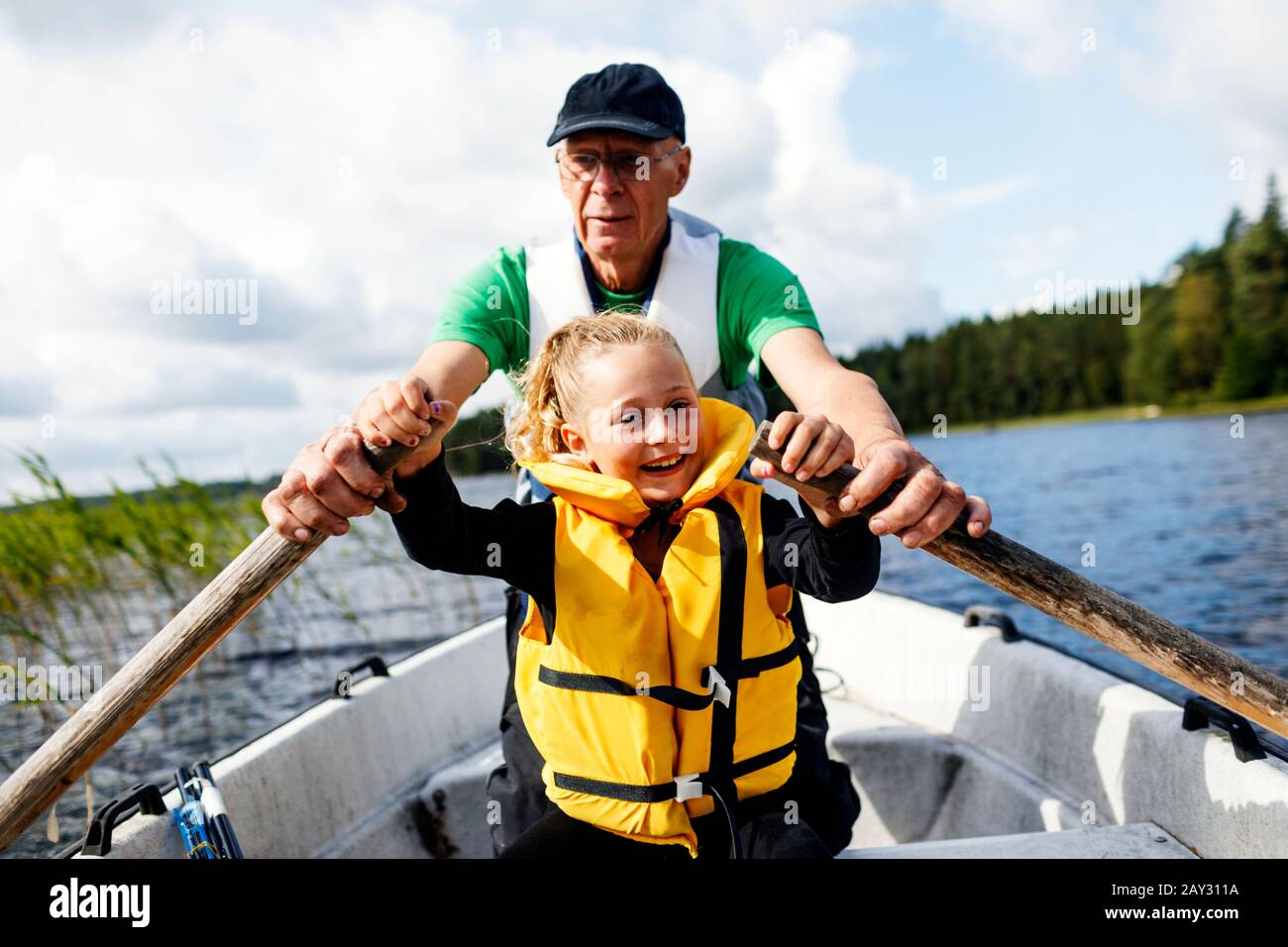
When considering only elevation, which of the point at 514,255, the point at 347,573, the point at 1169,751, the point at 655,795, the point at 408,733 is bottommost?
the point at 347,573

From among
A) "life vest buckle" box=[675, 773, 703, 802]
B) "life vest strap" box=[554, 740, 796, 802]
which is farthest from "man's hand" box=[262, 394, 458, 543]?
"life vest buckle" box=[675, 773, 703, 802]

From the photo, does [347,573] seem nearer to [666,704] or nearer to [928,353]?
[666,704]

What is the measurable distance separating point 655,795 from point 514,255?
2030 mm

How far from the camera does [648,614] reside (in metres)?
2.12

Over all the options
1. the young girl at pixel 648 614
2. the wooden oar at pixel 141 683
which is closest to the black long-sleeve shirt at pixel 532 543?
the young girl at pixel 648 614

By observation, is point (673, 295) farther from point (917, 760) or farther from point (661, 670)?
point (917, 760)

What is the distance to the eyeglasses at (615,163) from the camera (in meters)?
2.93

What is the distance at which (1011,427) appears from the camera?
6544cm

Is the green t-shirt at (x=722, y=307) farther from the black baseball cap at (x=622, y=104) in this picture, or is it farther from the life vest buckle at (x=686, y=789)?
the life vest buckle at (x=686, y=789)

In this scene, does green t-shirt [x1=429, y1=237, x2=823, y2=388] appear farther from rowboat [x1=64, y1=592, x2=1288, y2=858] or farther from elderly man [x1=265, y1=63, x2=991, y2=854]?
rowboat [x1=64, y1=592, x2=1288, y2=858]

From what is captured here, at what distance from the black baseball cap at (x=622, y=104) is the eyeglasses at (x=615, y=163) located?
0.27 ft

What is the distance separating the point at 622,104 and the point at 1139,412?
59.3 metres

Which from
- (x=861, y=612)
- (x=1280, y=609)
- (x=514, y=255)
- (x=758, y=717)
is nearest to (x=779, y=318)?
(x=514, y=255)

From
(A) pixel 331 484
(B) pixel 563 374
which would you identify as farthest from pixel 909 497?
(A) pixel 331 484
